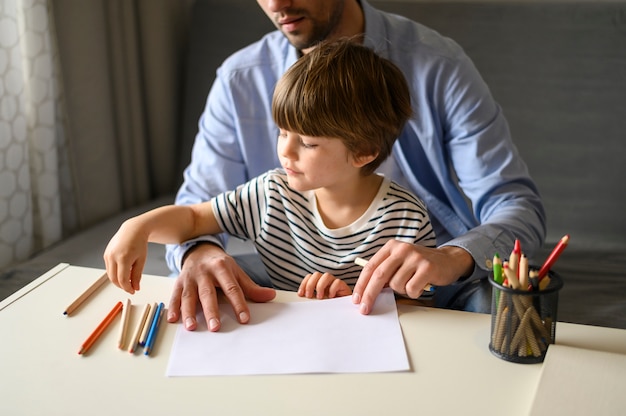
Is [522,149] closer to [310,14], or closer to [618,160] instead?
[618,160]

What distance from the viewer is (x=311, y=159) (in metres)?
1.05

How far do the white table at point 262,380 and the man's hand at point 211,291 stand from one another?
4cm

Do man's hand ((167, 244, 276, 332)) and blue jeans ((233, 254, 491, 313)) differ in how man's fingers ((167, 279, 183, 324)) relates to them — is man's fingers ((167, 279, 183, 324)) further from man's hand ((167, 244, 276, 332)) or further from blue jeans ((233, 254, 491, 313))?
blue jeans ((233, 254, 491, 313))

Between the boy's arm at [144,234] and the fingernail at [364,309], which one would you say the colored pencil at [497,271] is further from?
the boy's arm at [144,234]

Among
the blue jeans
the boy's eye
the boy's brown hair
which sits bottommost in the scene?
the blue jeans

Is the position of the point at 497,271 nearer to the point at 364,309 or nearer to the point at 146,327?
the point at 364,309

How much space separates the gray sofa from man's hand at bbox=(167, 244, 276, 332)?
86 centimetres

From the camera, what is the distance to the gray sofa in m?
1.93

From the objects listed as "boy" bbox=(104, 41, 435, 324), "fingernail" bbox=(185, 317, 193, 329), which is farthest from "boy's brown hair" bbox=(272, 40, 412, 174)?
"fingernail" bbox=(185, 317, 193, 329)

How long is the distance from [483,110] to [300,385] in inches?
31.6

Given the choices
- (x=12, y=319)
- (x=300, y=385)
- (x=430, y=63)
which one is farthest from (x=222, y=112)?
(x=300, y=385)

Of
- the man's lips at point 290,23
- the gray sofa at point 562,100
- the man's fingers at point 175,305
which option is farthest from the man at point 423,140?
the gray sofa at point 562,100

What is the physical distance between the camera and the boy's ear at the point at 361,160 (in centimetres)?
109

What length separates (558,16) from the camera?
2.01 meters
